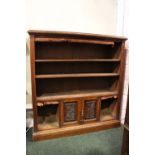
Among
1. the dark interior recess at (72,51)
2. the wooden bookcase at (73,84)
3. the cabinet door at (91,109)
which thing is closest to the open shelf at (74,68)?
the wooden bookcase at (73,84)

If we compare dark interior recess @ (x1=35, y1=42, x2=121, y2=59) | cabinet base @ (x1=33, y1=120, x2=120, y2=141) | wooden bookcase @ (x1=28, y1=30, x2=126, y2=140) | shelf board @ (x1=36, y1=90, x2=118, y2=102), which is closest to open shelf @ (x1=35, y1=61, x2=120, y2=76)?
wooden bookcase @ (x1=28, y1=30, x2=126, y2=140)

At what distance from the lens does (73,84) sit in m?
2.43

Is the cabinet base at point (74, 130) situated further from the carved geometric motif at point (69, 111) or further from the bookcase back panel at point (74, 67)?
the bookcase back panel at point (74, 67)

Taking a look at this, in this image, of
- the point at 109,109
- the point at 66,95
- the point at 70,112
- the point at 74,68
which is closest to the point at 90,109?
the point at 70,112

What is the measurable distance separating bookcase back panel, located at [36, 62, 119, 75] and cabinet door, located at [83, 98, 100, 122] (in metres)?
0.55

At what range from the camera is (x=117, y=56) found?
2.38 metres

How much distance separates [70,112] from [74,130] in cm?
29

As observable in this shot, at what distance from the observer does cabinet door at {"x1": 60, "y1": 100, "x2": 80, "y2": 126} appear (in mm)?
2080

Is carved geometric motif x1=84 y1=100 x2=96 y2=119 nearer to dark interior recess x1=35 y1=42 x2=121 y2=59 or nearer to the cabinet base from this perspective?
the cabinet base
